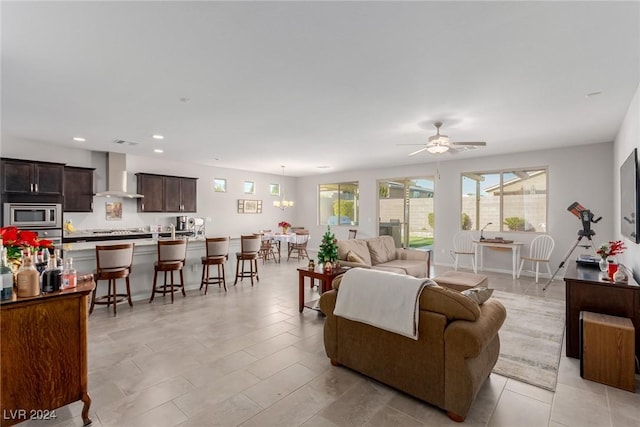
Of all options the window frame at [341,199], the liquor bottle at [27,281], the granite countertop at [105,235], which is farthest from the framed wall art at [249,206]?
the liquor bottle at [27,281]

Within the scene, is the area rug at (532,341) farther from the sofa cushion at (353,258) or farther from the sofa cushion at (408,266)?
the sofa cushion at (353,258)

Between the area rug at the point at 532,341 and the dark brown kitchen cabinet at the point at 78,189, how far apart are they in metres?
7.67

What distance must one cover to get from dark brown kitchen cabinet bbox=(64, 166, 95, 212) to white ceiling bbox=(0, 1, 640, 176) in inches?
46.2

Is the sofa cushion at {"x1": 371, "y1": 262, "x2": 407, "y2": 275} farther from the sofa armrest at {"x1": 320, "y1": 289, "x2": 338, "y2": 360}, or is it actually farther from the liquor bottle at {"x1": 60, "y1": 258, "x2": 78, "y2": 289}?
the liquor bottle at {"x1": 60, "y1": 258, "x2": 78, "y2": 289}

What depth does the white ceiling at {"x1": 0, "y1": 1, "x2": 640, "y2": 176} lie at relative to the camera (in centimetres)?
208

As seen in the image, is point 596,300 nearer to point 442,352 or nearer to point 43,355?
point 442,352

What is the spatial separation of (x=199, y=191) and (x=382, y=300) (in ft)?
24.3

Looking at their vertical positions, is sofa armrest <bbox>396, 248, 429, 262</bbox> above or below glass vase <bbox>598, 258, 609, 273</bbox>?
below

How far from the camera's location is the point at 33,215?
17.8 ft

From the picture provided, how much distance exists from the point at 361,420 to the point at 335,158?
6.09m

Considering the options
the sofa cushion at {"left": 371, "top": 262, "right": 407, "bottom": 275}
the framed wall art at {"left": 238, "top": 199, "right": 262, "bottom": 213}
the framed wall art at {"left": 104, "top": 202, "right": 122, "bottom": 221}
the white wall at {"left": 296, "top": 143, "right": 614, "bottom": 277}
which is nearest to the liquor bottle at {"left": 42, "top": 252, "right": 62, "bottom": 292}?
the sofa cushion at {"left": 371, "top": 262, "right": 407, "bottom": 275}

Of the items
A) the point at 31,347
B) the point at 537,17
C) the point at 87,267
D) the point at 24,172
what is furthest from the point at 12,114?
the point at 537,17

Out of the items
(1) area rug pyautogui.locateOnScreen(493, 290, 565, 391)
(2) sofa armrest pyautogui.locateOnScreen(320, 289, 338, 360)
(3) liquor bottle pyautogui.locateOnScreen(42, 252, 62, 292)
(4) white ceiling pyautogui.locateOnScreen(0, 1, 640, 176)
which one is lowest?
(1) area rug pyautogui.locateOnScreen(493, 290, 565, 391)

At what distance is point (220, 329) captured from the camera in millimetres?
3549
